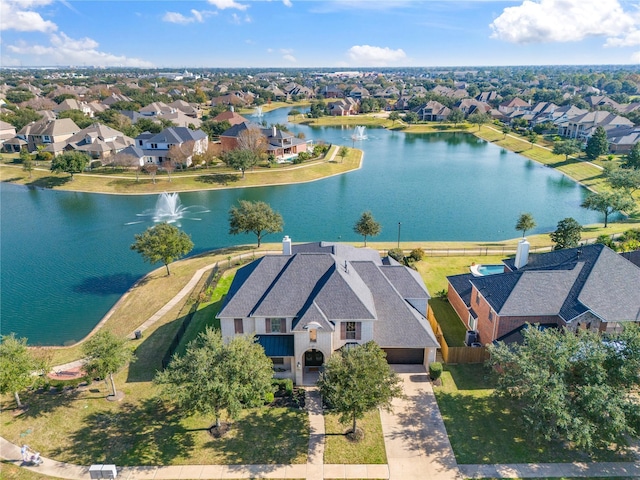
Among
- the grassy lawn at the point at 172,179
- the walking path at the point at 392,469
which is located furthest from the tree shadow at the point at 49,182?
the walking path at the point at 392,469

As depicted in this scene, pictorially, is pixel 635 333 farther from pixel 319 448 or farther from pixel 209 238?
pixel 209 238

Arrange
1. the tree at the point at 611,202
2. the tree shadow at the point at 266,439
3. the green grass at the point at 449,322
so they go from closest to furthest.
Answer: the tree shadow at the point at 266,439
the green grass at the point at 449,322
the tree at the point at 611,202

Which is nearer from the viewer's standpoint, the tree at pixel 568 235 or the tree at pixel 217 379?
the tree at pixel 217 379

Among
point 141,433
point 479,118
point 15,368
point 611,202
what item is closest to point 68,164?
point 15,368

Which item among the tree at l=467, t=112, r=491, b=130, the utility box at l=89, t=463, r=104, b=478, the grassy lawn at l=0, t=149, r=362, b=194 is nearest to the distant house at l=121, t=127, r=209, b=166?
the grassy lawn at l=0, t=149, r=362, b=194

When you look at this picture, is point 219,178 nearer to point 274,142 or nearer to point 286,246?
point 274,142

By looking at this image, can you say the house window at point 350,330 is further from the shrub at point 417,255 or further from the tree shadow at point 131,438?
the shrub at point 417,255
